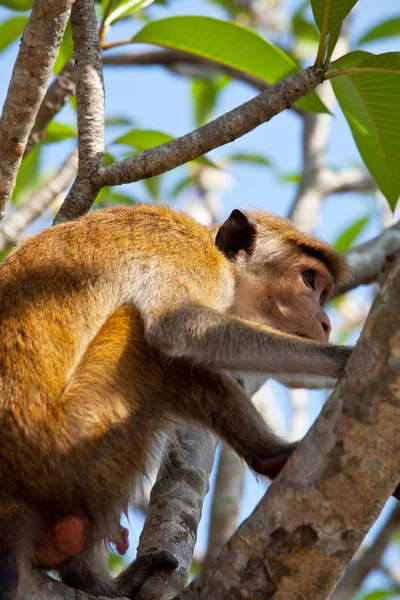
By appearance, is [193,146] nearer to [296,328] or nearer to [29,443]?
[296,328]

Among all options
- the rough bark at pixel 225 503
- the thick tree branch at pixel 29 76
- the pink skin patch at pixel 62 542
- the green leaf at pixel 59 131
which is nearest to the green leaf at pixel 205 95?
the green leaf at pixel 59 131

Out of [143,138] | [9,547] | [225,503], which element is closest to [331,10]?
[143,138]

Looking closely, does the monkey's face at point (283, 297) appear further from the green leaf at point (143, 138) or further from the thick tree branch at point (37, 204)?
the thick tree branch at point (37, 204)

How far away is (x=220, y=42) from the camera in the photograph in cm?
650

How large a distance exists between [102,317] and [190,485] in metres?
1.31

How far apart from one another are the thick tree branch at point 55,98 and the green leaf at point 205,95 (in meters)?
5.20

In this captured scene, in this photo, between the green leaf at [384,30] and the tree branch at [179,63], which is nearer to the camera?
the green leaf at [384,30]

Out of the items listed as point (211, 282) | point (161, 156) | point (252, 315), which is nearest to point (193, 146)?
point (161, 156)

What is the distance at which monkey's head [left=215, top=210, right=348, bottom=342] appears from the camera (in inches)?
218

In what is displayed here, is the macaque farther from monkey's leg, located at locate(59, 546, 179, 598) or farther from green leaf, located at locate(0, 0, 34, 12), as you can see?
green leaf, located at locate(0, 0, 34, 12)

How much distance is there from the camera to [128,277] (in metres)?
4.82

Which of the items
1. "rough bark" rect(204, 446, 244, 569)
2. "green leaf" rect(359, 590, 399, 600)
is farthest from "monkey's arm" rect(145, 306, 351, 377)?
"green leaf" rect(359, 590, 399, 600)

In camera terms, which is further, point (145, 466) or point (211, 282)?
point (211, 282)

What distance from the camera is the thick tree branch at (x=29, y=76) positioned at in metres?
4.65
